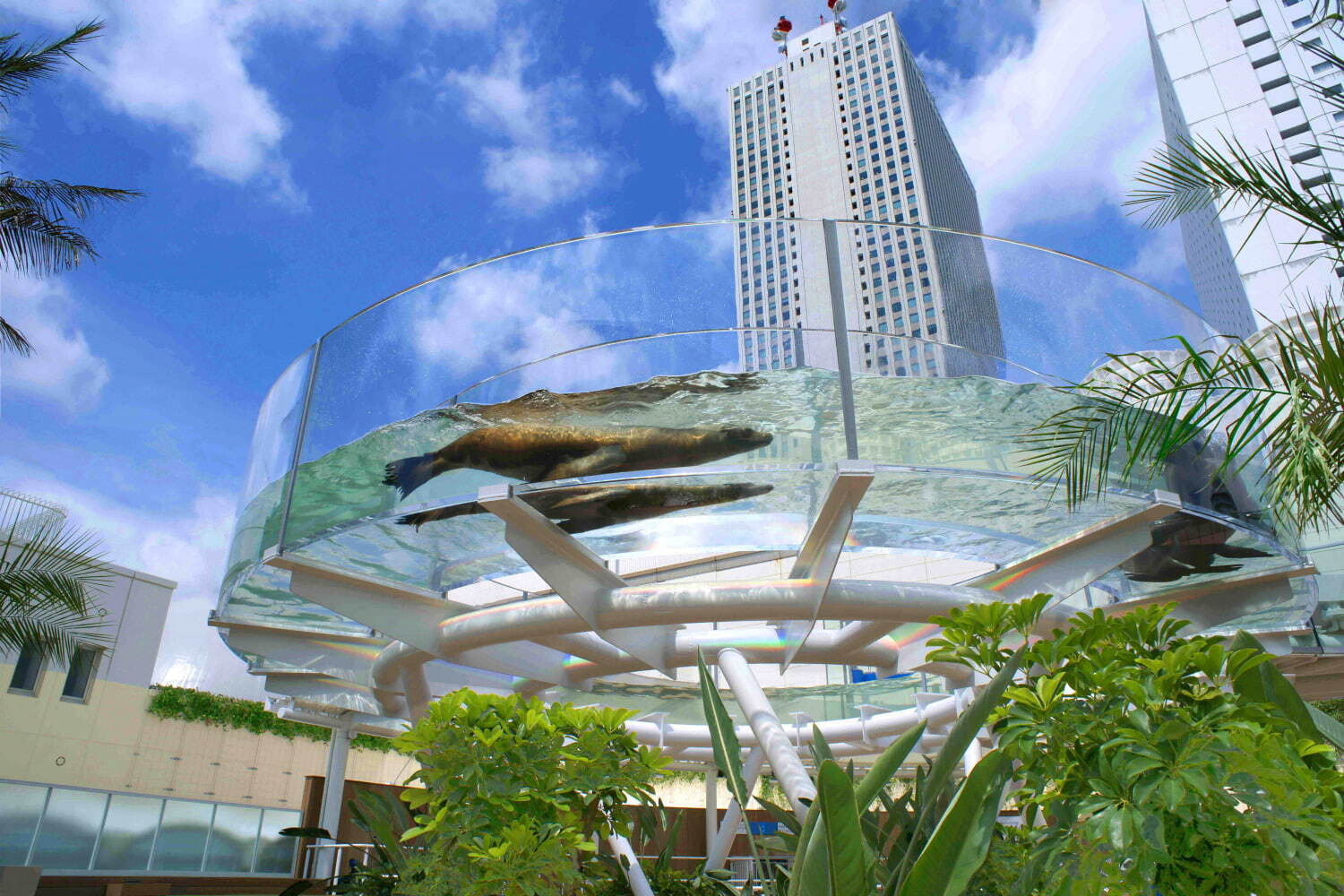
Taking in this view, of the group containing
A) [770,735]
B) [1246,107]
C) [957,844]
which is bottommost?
[957,844]

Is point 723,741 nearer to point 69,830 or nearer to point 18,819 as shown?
point 18,819

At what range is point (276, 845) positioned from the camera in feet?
78.0

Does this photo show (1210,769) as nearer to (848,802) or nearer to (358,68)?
(848,802)

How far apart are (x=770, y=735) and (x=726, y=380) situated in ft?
10.1

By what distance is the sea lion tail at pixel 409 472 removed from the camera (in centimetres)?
741

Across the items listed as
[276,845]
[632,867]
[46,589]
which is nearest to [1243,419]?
[632,867]

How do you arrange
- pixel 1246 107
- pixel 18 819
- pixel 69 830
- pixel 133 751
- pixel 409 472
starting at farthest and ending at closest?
1. pixel 1246 107
2. pixel 133 751
3. pixel 69 830
4. pixel 18 819
5. pixel 409 472

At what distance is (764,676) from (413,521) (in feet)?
66.6

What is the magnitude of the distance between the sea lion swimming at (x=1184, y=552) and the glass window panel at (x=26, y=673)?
22.9 metres

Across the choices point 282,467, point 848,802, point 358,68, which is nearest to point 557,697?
point 282,467

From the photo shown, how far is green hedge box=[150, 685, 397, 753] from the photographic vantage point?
878 inches

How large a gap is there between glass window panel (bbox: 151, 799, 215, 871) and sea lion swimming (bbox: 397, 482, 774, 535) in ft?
61.7

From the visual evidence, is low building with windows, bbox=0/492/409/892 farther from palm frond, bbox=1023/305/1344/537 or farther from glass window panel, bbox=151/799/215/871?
palm frond, bbox=1023/305/1344/537

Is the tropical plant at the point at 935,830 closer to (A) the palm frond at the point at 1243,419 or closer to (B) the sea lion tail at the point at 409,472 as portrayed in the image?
(A) the palm frond at the point at 1243,419
